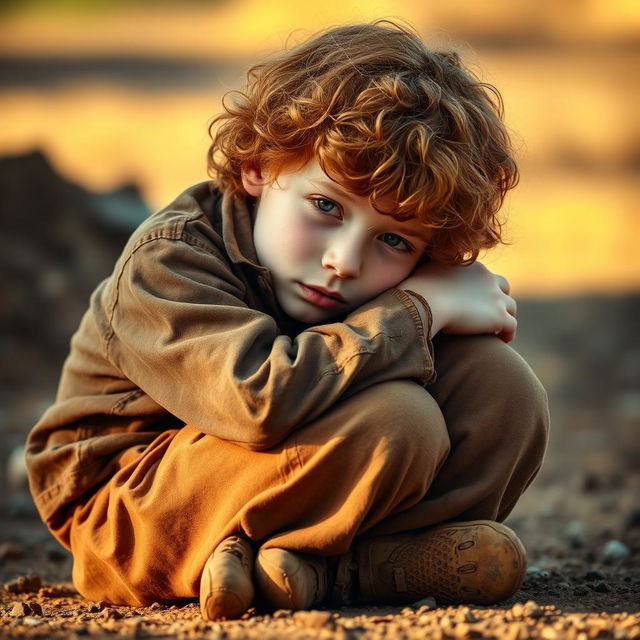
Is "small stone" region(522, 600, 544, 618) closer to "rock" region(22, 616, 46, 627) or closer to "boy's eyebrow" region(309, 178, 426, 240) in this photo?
"boy's eyebrow" region(309, 178, 426, 240)

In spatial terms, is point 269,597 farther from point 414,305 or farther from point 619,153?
point 619,153

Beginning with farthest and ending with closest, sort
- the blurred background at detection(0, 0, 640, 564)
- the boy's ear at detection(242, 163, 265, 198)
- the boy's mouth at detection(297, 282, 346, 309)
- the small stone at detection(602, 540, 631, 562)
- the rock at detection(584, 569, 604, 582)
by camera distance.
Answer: the blurred background at detection(0, 0, 640, 564)
the small stone at detection(602, 540, 631, 562)
the rock at detection(584, 569, 604, 582)
the boy's ear at detection(242, 163, 265, 198)
the boy's mouth at detection(297, 282, 346, 309)

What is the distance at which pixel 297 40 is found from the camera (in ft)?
9.52

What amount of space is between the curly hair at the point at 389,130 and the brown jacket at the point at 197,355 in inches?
8.2

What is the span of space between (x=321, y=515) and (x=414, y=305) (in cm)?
52

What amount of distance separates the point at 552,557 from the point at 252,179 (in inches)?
61.3

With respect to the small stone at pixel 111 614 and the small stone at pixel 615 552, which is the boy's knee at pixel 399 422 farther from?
the small stone at pixel 615 552

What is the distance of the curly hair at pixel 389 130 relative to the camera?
8.01ft

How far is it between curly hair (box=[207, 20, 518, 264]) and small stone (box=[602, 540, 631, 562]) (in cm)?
109

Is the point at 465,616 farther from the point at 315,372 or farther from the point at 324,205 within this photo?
the point at 324,205

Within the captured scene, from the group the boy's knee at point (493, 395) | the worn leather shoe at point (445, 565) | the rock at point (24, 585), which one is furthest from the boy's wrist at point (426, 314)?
the rock at point (24, 585)

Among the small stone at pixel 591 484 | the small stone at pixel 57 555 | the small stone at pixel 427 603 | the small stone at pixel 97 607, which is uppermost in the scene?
the small stone at pixel 427 603

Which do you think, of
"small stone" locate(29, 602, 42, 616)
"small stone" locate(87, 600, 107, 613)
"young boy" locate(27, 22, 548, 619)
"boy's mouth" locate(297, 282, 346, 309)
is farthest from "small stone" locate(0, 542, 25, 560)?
"boy's mouth" locate(297, 282, 346, 309)

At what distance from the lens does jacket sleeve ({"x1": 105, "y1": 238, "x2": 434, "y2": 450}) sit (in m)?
2.21
